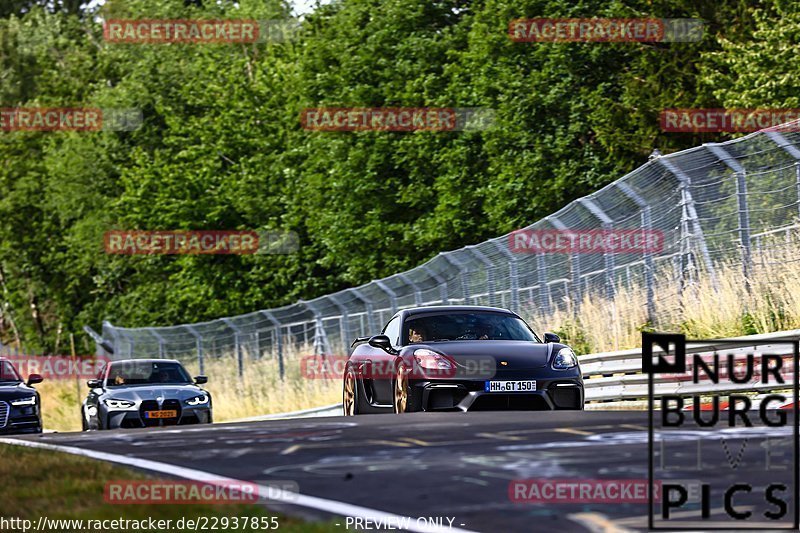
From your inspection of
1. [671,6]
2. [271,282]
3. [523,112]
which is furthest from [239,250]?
[671,6]

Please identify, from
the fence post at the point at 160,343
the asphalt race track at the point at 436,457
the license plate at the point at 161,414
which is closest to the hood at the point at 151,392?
the license plate at the point at 161,414

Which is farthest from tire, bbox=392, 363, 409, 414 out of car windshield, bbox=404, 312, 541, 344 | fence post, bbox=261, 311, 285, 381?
fence post, bbox=261, 311, 285, 381

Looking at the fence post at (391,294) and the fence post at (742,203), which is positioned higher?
the fence post at (742,203)

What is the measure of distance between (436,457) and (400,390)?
204 inches

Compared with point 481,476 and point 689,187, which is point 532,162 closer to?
point 689,187

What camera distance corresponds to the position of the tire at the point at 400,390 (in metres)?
14.6

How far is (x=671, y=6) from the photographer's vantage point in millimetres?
38062

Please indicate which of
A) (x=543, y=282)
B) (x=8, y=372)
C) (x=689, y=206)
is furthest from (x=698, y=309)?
(x=8, y=372)

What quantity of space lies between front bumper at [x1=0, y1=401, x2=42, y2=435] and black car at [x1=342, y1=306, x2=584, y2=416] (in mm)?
6734

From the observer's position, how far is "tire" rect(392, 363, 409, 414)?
14.6 metres

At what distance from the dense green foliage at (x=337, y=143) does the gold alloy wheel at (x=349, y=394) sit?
59.0 ft

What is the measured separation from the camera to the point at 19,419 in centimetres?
2034

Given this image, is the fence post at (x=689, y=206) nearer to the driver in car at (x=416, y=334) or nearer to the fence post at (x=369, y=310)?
the driver in car at (x=416, y=334)

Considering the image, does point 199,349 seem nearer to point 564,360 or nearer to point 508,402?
point 564,360
